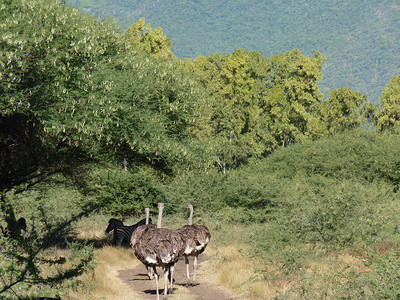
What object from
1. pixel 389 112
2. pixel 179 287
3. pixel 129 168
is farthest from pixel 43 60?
pixel 389 112

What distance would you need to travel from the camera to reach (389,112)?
65.4 metres

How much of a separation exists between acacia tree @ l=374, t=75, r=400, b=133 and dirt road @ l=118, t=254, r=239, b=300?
154 feet

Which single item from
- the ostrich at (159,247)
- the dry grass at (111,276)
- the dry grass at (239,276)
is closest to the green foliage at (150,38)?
the dry grass at (111,276)

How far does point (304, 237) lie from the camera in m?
21.4

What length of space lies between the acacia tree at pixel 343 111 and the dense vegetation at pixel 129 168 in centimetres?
1519

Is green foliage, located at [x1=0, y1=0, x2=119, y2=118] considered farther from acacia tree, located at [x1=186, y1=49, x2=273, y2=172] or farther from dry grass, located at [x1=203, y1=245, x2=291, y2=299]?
acacia tree, located at [x1=186, y1=49, x2=273, y2=172]

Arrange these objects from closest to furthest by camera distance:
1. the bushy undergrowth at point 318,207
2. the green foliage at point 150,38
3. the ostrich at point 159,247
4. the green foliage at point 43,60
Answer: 1. the bushy undergrowth at point 318,207
2. the ostrich at point 159,247
3. the green foliage at point 43,60
4. the green foliage at point 150,38

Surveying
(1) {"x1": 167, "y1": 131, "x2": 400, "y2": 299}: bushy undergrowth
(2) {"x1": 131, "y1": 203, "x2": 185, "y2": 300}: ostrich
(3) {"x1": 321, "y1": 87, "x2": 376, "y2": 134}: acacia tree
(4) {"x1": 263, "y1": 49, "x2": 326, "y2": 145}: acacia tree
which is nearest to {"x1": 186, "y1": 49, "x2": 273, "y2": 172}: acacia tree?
(4) {"x1": 263, "y1": 49, "x2": 326, "y2": 145}: acacia tree

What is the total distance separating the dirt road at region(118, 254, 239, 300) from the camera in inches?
702

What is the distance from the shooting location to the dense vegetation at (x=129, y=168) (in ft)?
47.1

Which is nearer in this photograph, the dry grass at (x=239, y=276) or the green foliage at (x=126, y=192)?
the dry grass at (x=239, y=276)

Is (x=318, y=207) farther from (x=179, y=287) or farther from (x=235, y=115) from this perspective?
(x=235, y=115)

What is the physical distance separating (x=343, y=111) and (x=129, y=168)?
40.3 m

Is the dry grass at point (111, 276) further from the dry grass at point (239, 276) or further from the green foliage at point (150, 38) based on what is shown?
the green foliage at point (150, 38)
